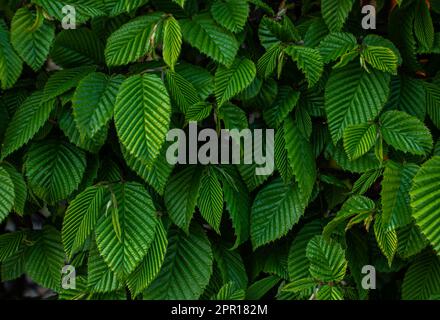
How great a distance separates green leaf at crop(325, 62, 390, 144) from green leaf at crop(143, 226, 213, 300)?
467mm

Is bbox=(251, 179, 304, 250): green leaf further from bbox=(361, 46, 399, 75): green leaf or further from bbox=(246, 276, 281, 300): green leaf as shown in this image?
bbox=(361, 46, 399, 75): green leaf

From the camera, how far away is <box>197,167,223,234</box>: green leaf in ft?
5.11

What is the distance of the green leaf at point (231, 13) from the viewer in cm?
153

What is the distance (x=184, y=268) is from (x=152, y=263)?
13 cm

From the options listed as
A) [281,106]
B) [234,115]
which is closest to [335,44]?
[281,106]

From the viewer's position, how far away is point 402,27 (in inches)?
63.9

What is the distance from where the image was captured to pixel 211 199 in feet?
5.16

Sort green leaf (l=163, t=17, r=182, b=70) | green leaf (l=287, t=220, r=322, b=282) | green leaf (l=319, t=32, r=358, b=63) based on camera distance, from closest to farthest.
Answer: green leaf (l=163, t=17, r=182, b=70)
green leaf (l=319, t=32, r=358, b=63)
green leaf (l=287, t=220, r=322, b=282)

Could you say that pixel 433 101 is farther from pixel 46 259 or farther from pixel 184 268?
pixel 46 259

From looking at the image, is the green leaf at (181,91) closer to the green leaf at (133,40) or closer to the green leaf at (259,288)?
the green leaf at (133,40)

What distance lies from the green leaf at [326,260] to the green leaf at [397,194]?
0.60 feet

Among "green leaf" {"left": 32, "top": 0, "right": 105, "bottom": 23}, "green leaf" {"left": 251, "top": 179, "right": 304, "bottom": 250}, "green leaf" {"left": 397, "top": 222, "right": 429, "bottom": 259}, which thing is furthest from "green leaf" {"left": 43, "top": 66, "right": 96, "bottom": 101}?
"green leaf" {"left": 397, "top": 222, "right": 429, "bottom": 259}
